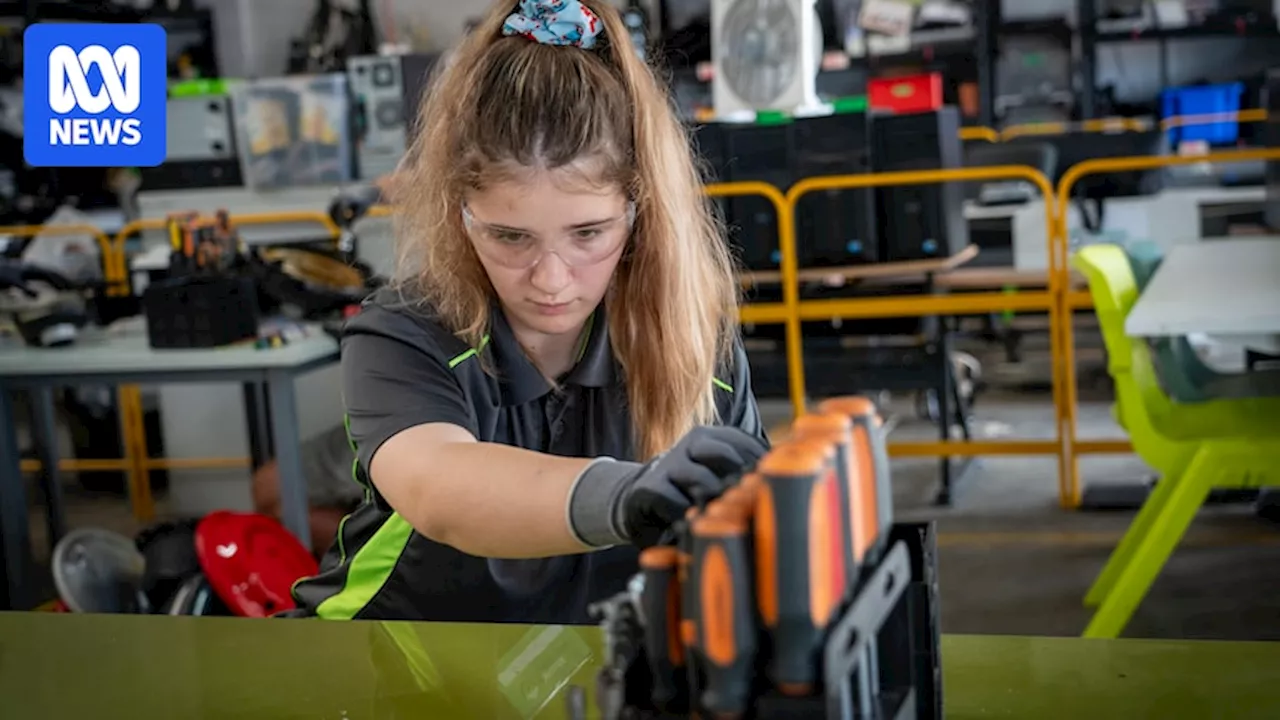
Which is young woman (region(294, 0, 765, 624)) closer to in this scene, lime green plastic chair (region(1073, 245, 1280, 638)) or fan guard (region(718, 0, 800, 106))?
lime green plastic chair (region(1073, 245, 1280, 638))

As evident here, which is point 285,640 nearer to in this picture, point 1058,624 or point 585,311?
point 585,311

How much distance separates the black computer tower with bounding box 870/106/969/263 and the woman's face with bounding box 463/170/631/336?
10.7 feet

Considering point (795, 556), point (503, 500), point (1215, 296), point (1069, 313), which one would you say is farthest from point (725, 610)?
point (1069, 313)

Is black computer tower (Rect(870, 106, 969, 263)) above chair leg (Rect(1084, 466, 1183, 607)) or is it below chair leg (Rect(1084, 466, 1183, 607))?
above

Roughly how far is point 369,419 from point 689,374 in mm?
336

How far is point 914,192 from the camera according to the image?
441 centimetres

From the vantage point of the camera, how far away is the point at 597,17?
1308 mm

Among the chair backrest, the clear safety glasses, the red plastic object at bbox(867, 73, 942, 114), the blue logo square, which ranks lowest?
the chair backrest

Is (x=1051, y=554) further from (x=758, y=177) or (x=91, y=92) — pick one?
(x=91, y=92)

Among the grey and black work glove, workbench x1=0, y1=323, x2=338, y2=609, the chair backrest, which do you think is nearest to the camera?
the grey and black work glove

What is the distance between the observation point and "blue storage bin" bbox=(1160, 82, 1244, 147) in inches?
289

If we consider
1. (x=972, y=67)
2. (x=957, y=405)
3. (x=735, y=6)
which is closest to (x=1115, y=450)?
(x=957, y=405)

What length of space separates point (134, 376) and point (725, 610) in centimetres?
293

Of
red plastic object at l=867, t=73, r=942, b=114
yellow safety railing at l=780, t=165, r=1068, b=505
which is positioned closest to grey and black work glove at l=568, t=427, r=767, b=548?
yellow safety railing at l=780, t=165, r=1068, b=505
